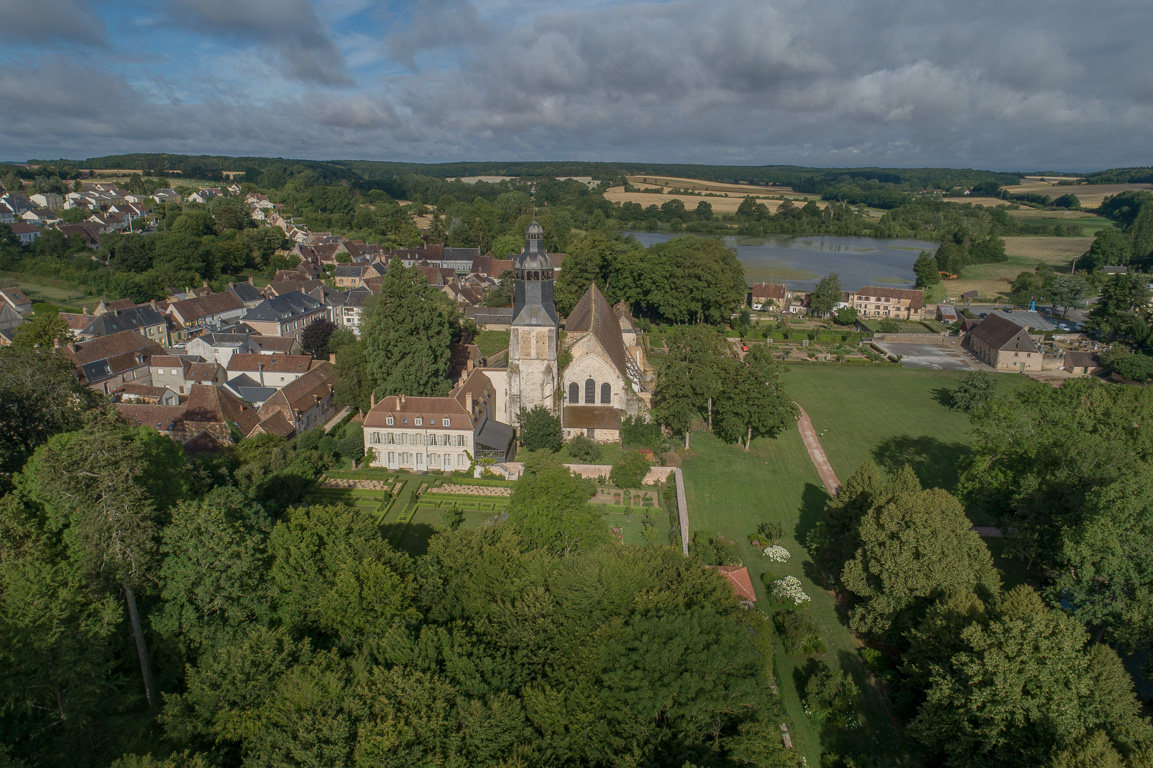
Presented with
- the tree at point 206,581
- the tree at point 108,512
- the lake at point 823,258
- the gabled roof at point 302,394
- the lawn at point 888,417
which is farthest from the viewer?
the lake at point 823,258

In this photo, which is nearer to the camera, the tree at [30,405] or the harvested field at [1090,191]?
the tree at [30,405]

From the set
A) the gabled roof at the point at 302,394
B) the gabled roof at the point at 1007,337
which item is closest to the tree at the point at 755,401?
the gabled roof at the point at 302,394

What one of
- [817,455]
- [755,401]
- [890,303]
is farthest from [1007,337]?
[755,401]

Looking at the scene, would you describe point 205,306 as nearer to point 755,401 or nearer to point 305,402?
point 305,402

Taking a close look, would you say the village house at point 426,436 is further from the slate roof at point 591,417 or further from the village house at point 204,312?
the village house at point 204,312

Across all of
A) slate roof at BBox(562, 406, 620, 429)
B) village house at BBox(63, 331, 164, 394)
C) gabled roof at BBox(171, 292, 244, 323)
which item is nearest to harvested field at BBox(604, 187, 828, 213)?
gabled roof at BBox(171, 292, 244, 323)

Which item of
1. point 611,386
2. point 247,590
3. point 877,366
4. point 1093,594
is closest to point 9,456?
point 247,590
